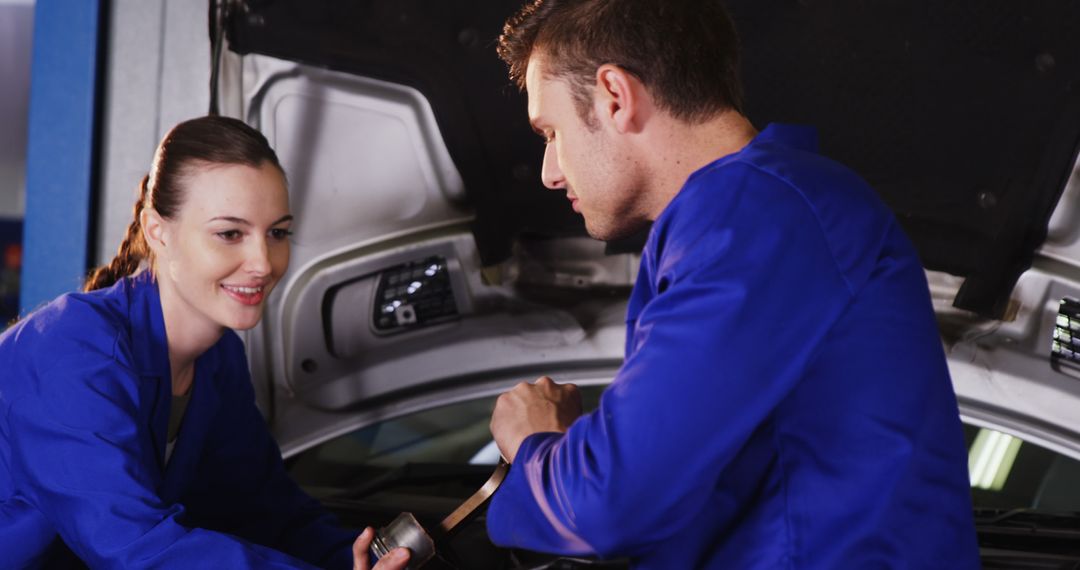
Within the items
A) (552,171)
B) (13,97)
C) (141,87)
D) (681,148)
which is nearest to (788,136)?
(681,148)

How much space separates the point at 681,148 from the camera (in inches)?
32.5

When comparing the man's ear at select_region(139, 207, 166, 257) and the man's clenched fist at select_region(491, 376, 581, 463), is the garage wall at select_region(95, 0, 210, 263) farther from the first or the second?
the man's clenched fist at select_region(491, 376, 581, 463)

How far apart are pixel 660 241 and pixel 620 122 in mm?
115

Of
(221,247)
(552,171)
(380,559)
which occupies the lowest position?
(380,559)

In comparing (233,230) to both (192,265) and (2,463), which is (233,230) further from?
(2,463)

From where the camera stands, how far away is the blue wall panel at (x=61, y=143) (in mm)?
1607

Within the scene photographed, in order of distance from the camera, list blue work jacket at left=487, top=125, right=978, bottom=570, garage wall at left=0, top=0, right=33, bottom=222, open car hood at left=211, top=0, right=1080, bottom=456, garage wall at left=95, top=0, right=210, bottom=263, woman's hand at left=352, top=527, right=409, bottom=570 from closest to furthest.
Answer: blue work jacket at left=487, top=125, right=978, bottom=570 < woman's hand at left=352, top=527, right=409, bottom=570 < open car hood at left=211, top=0, right=1080, bottom=456 < garage wall at left=95, top=0, right=210, bottom=263 < garage wall at left=0, top=0, right=33, bottom=222

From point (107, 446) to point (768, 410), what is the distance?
2.22 ft

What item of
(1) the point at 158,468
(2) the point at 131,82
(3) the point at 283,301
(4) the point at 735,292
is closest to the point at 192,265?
(1) the point at 158,468

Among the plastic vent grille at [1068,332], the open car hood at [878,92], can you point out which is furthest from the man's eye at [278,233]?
the plastic vent grille at [1068,332]

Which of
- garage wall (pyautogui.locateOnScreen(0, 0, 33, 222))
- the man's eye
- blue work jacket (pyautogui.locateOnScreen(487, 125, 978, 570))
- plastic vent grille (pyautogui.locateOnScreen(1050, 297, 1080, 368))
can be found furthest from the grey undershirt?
garage wall (pyautogui.locateOnScreen(0, 0, 33, 222))

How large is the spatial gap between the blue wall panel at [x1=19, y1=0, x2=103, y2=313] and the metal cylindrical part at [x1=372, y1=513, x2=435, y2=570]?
894 millimetres

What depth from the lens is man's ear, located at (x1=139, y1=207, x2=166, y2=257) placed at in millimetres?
1202

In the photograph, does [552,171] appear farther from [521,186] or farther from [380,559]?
[521,186]
